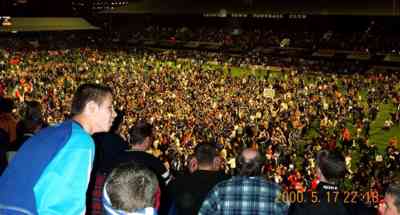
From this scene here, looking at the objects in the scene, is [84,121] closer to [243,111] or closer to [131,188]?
[131,188]

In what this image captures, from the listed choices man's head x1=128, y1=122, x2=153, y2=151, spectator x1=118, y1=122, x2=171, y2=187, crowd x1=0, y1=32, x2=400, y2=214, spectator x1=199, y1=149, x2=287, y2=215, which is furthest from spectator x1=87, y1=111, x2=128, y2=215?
crowd x1=0, y1=32, x2=400, y2=214

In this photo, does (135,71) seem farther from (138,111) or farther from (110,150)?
(110,150)

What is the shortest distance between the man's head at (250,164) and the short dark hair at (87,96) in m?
1.29

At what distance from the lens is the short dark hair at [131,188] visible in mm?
2277

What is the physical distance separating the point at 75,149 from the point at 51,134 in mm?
180

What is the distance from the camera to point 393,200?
3.29 meters

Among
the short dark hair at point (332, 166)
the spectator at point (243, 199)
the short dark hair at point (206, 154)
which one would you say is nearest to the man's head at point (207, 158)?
the short dark hair at point (206, 154)

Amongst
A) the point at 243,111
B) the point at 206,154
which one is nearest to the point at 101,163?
the point at 206,154

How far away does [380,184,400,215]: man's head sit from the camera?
3.28m

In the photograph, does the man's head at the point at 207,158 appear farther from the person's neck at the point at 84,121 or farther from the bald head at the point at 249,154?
the person's neck at the point at 84,121

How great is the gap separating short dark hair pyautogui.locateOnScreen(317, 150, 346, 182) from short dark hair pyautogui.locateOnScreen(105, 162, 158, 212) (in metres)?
1.73

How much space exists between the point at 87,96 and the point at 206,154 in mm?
1588

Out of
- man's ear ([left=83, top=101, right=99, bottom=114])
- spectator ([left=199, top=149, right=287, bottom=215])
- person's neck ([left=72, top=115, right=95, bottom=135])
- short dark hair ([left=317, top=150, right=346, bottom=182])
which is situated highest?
man's ear ([left=83, top=101, right=99, bottom=114])

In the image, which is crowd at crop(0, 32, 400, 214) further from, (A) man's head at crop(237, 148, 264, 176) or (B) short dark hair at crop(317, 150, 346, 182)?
(B) short dark hair at crop(317, 150, 346, 182)
